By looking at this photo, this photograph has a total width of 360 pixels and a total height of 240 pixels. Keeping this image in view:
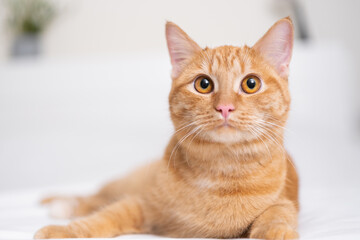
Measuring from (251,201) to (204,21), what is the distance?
9.87ft

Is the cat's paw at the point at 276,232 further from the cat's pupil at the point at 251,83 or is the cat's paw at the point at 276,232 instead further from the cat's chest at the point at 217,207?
the cat's pupil at the point at 251,83

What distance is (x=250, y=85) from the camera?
145 cm

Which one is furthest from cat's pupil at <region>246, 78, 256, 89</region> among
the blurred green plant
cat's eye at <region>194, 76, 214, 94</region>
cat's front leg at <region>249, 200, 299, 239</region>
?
the blurred green plant

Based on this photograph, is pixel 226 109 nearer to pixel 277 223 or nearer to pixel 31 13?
pixel 277 223

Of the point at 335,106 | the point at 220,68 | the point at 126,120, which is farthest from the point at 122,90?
the point at 220,68

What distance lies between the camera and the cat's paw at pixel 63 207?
197 centimetres

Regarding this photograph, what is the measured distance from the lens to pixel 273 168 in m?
1.50

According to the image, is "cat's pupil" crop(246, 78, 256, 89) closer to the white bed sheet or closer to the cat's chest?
the cat's chest

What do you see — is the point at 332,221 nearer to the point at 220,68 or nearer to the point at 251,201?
the point at 251,201

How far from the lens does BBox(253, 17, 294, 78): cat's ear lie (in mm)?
1522

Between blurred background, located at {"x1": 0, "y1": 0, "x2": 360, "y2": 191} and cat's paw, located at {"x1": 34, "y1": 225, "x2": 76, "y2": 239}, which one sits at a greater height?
blurred background, located at {"x1": 0, "y1": 0, "x2": 360, "y2": 191}

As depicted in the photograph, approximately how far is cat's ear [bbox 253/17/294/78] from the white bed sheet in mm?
628

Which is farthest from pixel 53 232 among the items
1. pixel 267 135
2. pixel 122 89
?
pixel 122 89

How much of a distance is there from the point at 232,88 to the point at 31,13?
377cm
